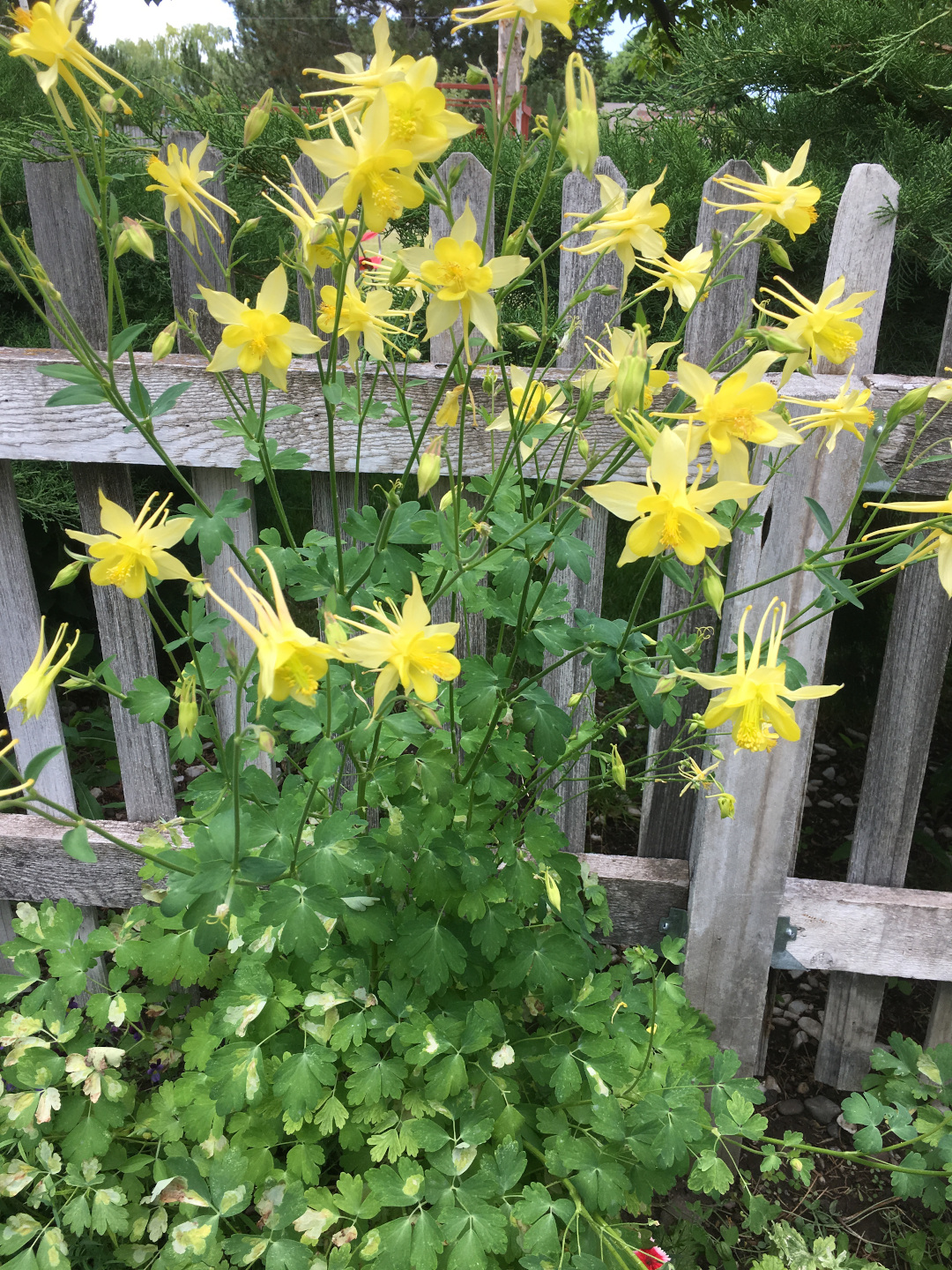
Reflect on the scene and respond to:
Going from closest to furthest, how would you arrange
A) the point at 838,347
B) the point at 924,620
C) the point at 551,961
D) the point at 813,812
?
the point at 838,347 < the point at 551,961 < the point at 924,620 < the point at 813,812

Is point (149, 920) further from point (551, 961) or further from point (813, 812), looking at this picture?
point (813, 812)

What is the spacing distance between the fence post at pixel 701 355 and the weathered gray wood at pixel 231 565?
3.26 feet

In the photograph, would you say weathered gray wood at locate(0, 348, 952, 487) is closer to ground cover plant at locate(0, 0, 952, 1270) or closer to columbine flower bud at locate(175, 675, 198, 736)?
ground cover plant at locate(0, 0, 952, 1270)

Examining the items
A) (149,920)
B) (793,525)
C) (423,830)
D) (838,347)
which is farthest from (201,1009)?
(838,347)

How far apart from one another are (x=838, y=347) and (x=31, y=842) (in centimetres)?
225

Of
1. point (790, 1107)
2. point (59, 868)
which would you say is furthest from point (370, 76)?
point (790, 1107)

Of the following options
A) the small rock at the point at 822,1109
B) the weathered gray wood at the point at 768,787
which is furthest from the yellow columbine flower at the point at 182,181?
the small rock at the point at 822,1109

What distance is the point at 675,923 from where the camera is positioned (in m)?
2.36

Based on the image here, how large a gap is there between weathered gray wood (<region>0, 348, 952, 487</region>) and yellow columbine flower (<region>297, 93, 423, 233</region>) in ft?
2.75

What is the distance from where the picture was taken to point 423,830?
167 centimetres

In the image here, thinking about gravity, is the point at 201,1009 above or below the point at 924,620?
below

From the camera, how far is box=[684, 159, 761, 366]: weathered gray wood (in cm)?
178

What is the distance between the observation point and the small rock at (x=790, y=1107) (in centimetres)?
252

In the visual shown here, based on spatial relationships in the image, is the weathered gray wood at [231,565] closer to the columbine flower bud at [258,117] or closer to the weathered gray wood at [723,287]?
the columbine flower bud at [258,117]
